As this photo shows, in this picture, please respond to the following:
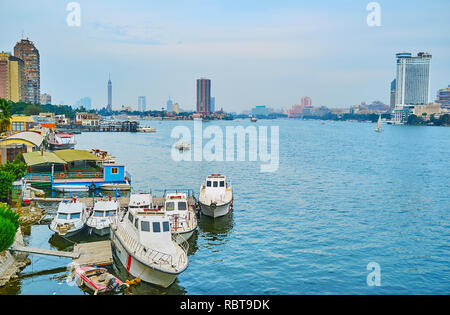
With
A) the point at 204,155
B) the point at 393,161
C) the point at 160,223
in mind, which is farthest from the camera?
the point at 204,155

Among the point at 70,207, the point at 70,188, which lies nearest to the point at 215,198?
the point at 70,207

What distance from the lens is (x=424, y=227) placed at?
38.0m

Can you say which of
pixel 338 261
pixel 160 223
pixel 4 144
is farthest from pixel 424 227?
pixel 4 144

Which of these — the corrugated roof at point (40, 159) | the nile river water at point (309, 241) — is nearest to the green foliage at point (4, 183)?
the nile river water at point (309, 241)

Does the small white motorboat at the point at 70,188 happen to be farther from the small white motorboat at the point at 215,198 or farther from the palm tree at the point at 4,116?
the palm tree at the point at 4,116

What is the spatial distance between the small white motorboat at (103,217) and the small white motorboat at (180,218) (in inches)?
159

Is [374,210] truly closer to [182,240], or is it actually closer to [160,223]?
[182,240]

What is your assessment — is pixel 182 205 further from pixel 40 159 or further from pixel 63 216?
pixel 40 159

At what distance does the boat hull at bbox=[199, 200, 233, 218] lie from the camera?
123 ft

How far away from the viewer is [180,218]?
31578mm

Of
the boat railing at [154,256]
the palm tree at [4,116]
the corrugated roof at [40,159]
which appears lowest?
the boat railing at [154,256]

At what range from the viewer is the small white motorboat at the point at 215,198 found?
3750cm

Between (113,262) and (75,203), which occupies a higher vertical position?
(75,203)

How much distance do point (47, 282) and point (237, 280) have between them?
10592 mm
